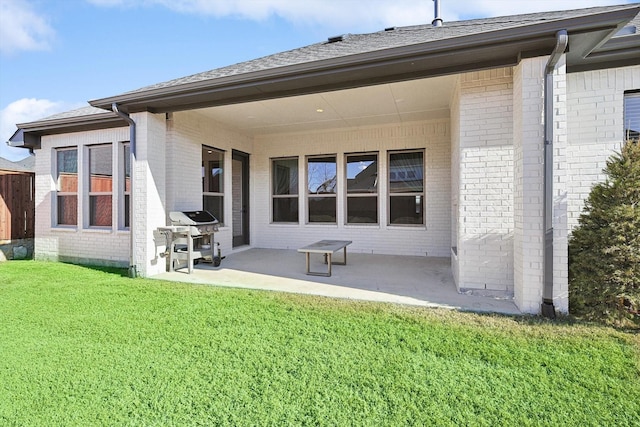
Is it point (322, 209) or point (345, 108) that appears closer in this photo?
point (345, 108)

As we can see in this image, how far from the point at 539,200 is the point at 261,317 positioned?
3245 millimetres

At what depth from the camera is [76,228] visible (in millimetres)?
6723

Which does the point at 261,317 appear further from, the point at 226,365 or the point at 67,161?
the point at 67,161

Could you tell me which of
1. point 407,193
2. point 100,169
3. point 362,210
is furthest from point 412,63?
point 100,169

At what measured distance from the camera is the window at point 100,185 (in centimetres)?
655

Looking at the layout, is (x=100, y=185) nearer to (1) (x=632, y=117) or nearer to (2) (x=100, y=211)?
(2) (x=100, y=211)

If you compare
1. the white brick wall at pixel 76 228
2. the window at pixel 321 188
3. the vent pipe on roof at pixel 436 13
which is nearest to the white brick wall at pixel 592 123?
the vent pipe on roof at pixel 436 13

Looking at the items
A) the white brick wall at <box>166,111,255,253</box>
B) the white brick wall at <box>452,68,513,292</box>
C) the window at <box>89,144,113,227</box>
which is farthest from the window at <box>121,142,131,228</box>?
the white brick wall at <box>452,68,513,292</box>

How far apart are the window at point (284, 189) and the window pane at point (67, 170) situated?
4436mm

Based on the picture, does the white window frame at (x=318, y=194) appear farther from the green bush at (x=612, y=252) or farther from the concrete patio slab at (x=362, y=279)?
the green bush at (x=612, y=252)

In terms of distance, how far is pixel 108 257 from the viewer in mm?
6352

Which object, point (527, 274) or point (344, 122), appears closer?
point (527, 274)

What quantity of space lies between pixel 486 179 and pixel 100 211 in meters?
7.35

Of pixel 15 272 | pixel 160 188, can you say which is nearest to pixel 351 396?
pixel 160 188
